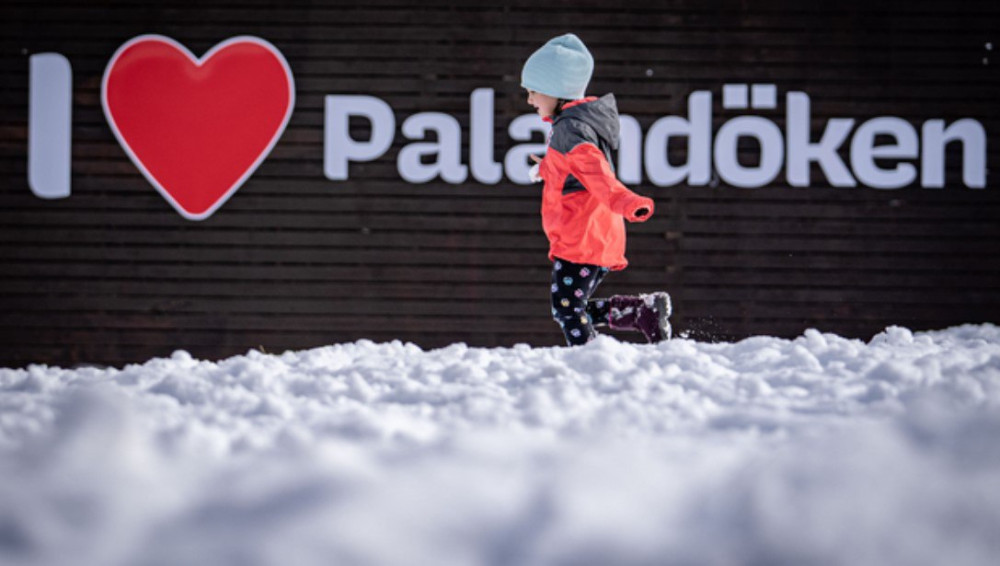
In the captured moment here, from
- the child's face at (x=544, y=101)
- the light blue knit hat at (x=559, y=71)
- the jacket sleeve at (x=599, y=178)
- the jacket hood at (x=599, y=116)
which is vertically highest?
the light blue knit hat at (x=559, y=71)

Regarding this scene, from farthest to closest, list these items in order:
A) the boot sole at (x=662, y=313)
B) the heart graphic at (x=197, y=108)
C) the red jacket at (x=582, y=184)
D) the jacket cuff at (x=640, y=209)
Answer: the heart graphic at (x=197, y=108), the boot sole at (x=662, y=313), the red jacket at (x=582, y=184), the jacket cuff at (x=640, y=209)

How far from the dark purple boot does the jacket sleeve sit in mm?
587

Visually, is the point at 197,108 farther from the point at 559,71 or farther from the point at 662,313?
the point at 662,313

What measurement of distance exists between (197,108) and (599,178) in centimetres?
369

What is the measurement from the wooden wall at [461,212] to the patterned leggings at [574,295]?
6.71 feet

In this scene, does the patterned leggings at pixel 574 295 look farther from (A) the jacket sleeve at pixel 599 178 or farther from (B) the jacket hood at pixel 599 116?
(B) the jacket hood at pixel 599 116

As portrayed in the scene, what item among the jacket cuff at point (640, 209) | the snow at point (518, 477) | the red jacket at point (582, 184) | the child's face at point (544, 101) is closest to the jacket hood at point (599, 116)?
the red jacket at point (582, 184)

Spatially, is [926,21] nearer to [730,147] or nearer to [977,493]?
[730,147]

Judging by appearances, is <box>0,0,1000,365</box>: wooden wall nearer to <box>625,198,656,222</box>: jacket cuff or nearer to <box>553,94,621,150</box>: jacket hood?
<box>553,94,621,150</box>: jacket hood

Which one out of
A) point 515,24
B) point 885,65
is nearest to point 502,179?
point 515,24

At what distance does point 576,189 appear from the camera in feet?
13.9

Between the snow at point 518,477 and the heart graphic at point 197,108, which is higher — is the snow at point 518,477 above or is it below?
below

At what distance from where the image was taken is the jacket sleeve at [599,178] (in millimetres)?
3957

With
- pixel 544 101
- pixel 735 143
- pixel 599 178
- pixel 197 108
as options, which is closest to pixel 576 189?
pixel 599 178
